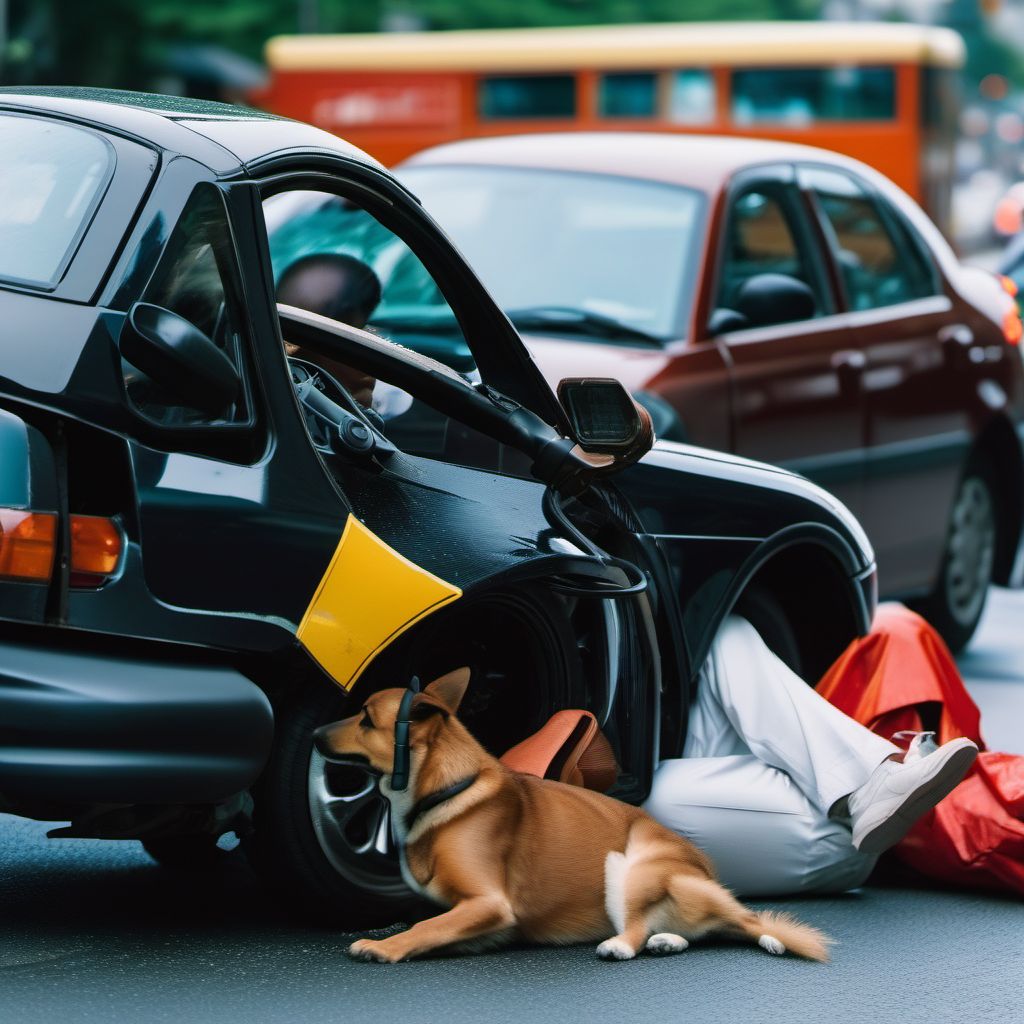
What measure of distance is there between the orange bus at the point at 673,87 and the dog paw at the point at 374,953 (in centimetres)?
1945

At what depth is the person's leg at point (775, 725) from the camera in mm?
5184

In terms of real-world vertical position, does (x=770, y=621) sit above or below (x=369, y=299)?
below

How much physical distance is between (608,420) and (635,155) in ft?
11.2

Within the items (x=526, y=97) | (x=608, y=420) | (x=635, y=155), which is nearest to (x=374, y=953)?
(x=608, y=420)

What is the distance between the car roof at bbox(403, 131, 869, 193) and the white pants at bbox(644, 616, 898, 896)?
2874 mm

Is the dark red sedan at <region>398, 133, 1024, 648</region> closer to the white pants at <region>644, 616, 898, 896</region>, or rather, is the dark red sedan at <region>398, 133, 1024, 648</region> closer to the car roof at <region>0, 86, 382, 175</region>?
the white pants at <region>644, 616, 898, 896</region>

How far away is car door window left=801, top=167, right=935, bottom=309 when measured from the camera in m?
8.36

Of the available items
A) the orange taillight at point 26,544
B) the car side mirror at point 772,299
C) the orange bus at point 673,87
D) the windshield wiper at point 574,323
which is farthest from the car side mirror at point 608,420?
the orange bus at point 673,87

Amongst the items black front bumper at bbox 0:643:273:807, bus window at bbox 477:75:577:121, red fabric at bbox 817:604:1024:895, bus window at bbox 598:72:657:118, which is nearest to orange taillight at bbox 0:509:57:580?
black front bumper at bbox 0:643:273:807

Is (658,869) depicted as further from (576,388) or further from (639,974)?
(576,388)

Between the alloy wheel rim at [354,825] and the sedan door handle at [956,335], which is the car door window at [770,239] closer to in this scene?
the sedan door handle at [956,335]

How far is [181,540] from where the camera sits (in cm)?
404

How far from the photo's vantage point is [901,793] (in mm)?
4953

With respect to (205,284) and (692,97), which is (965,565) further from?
(692,97)
